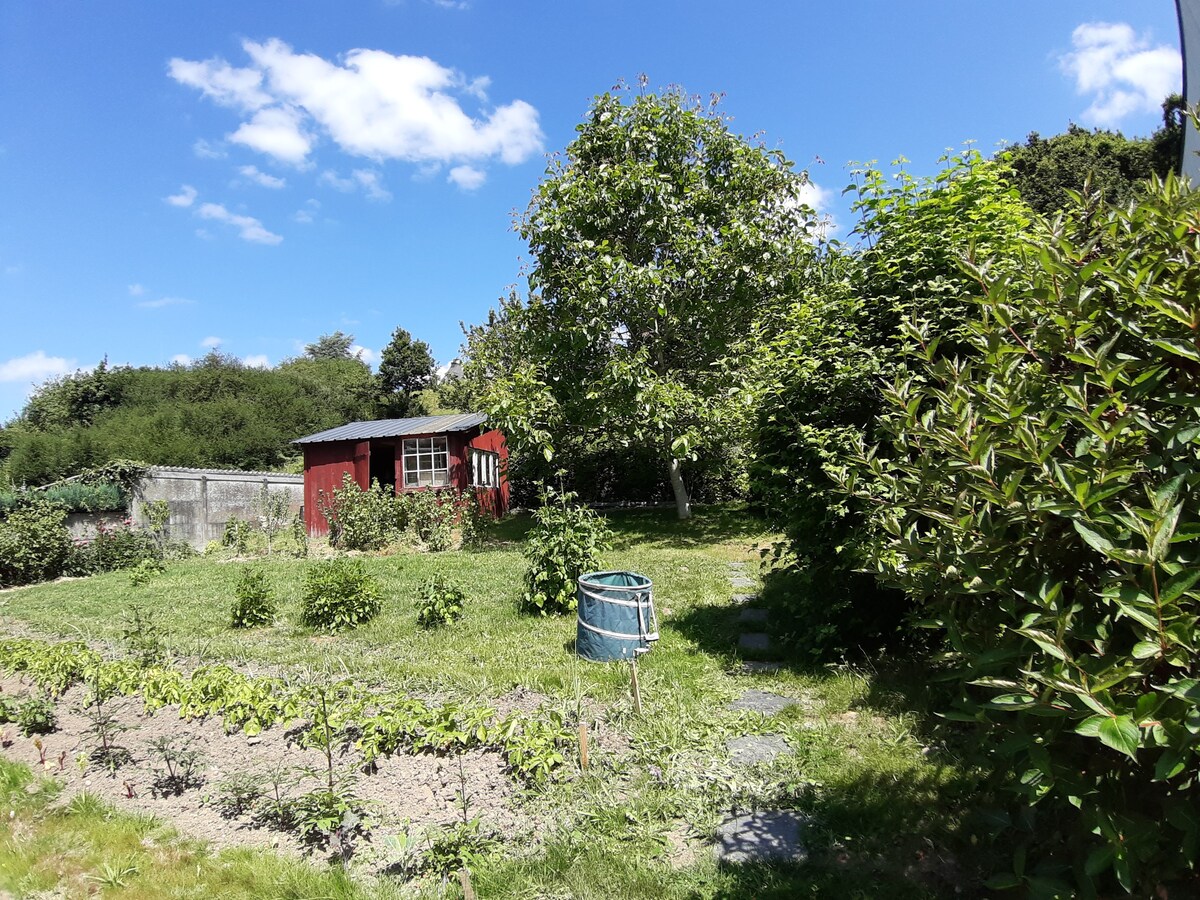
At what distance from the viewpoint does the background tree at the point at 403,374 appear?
120 ft

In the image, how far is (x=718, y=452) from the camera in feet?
50.5

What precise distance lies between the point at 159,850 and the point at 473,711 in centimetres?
152

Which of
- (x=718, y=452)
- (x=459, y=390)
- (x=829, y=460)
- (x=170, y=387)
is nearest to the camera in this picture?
(x=829, y=460)

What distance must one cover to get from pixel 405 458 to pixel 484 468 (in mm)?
2348

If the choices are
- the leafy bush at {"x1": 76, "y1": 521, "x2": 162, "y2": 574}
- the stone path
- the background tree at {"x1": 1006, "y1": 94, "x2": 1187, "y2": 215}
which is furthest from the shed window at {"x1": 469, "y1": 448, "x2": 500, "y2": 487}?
the background tree at {"x1": 1006, "y1": 94, "x2": 1187, "y2": 215}

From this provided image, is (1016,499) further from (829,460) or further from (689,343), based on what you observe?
(689,343)

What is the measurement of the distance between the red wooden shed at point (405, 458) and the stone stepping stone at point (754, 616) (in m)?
10.1

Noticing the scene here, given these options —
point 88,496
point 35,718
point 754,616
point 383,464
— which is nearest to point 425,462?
point 383,464

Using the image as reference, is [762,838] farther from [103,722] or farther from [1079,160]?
[1079,160]

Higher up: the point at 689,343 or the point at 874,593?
the point at 689,343

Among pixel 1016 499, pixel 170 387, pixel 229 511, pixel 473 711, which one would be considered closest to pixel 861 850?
pixel 1016 499

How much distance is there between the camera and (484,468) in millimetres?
17500

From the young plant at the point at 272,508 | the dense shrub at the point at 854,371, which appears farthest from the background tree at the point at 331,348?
the dense shrub at the point at 854,371

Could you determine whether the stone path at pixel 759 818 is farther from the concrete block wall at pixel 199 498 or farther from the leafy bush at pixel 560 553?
the concrete block wall at pixel 199 498
